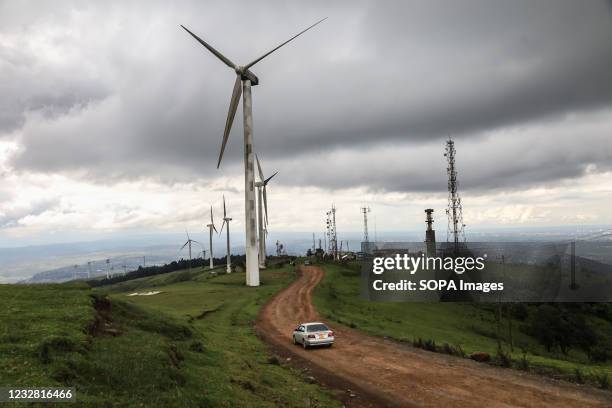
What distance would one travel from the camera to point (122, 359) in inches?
776

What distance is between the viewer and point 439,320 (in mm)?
70188

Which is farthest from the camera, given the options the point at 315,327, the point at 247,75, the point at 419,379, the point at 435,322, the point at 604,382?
the point at 247,75

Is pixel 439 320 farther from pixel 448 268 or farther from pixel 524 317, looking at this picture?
pixel 524 317

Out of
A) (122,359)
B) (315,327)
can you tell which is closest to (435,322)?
(315,327)

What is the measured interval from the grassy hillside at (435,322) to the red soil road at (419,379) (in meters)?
4.97

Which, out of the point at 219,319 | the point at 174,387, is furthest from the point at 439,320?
the point at 174,387

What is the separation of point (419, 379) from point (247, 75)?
60.1m

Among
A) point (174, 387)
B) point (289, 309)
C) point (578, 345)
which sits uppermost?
point (174, 387)

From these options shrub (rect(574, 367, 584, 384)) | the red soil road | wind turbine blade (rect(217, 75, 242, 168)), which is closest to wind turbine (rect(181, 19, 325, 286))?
wind turbine blade (rect(217, 75, 242, 168))

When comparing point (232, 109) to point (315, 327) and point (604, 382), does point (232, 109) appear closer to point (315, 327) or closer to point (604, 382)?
point (315, 327)

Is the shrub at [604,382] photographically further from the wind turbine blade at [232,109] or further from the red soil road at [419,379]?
the wind turbine blade at [232,109]

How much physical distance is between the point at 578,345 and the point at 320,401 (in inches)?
2869

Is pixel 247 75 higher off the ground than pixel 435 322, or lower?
higher

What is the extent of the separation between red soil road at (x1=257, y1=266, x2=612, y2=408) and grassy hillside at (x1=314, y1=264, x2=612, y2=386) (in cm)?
497
